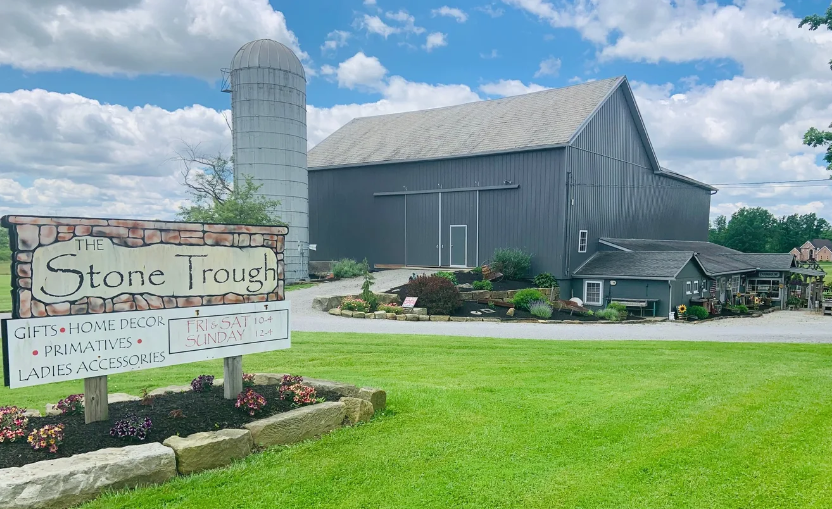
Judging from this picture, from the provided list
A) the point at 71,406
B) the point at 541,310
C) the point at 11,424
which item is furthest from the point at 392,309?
the point at 11,424

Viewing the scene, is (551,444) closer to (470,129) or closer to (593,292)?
(593,292)

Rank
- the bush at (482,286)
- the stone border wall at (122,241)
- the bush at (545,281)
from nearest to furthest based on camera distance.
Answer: the stone border wall at (122,241)
the bush at (482,286)
the bush at (545,281)

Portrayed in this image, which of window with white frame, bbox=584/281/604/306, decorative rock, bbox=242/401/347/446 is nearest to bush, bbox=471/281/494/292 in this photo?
window with white frame, bbox=584/281/604/306

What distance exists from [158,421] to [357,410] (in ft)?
7.20

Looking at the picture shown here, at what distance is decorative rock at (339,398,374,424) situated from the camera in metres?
7.12

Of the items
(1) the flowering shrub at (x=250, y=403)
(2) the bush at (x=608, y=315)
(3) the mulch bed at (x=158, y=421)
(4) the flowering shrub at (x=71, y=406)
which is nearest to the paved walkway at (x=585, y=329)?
(2) the bush at (x=608, y=315)

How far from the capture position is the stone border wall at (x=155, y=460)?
477 centimetres

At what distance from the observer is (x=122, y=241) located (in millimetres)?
6203

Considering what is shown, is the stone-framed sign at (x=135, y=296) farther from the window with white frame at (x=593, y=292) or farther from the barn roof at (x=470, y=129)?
the barn roof at (x=470, y=129)

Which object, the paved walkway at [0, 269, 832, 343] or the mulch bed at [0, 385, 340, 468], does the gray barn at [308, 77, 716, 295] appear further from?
the mulch bed at [0, 385, 340, 468]

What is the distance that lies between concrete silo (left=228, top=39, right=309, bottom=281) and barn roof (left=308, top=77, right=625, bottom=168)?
500cm

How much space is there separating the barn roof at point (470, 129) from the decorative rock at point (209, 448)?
22.9 metres

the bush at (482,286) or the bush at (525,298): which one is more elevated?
the bush at (482,286)

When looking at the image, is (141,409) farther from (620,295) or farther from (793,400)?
(620,295)
